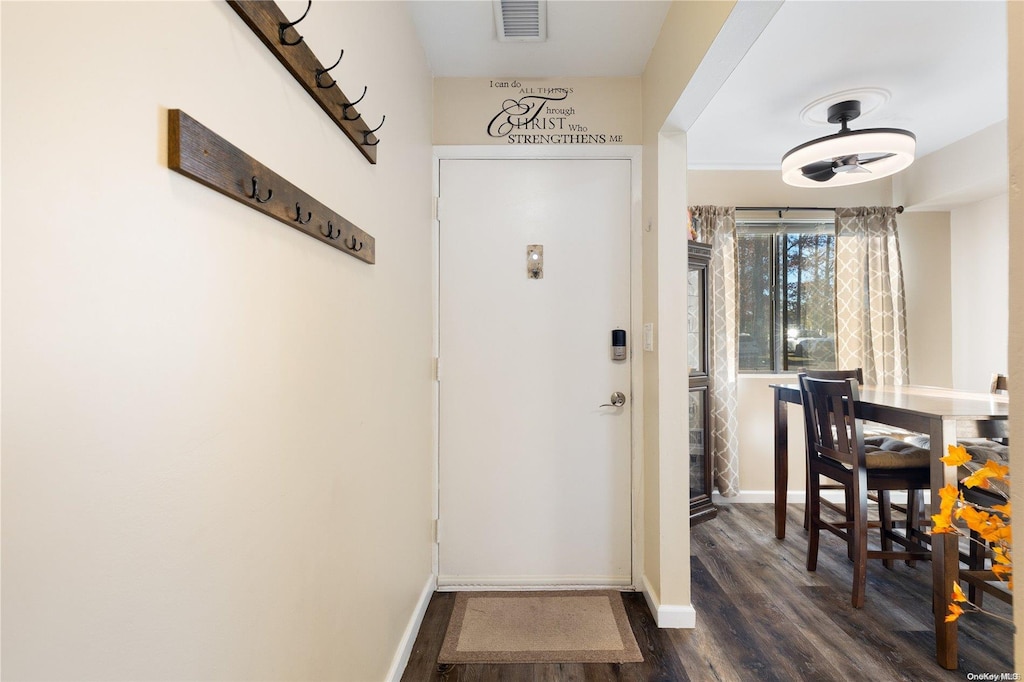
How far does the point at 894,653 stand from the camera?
6.35 ft

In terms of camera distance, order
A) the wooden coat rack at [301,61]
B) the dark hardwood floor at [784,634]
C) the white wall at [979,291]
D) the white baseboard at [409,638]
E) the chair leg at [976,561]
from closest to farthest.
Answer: the wooden coat rack at [301,61], the white baseboard at [409,638], the dark hardwood floor at [784,634], the chair leg at [976,561], the white wall at [979,291]

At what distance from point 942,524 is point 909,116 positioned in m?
3.28

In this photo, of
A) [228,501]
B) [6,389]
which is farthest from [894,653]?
[6,389]

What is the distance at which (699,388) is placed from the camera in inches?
130

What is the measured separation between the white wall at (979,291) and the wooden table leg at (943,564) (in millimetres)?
2287

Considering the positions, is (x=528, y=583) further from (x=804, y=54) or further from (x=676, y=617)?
(x=804, y=54)

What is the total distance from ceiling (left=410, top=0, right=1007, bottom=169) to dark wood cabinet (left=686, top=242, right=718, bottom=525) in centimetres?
91

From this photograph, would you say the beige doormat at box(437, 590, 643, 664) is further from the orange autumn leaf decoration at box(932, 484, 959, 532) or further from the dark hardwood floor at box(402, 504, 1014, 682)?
the orange autumn leaf decoration at box(932, 484, 959, 532)

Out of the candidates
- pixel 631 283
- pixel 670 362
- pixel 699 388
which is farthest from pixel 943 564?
pixel 631 283

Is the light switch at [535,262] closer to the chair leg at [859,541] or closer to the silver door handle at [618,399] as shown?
the silver door handle at [618,399]

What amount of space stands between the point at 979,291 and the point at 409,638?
4.54 meters

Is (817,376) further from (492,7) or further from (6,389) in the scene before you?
(6,389)

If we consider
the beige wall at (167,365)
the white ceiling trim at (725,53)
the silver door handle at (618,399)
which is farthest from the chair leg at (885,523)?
the beige wall at (167,365)

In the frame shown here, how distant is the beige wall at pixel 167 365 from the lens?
0.49 metres
